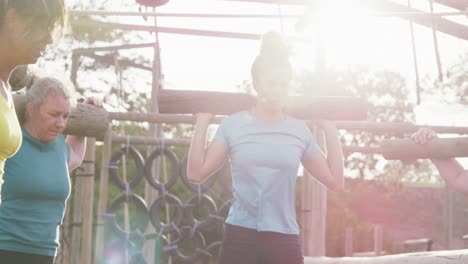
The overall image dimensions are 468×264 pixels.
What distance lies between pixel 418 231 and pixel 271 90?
655 inches

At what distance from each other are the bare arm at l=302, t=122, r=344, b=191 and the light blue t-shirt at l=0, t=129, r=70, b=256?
98cm

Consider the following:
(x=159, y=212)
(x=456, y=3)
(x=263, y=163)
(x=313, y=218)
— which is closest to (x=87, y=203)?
(x=159, y=212)

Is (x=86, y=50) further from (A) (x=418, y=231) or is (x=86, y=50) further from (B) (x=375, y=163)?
(B) (x=375, y=163)

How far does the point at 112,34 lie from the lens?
18938 millimetres

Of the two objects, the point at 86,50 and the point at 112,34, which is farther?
the point at 112,34

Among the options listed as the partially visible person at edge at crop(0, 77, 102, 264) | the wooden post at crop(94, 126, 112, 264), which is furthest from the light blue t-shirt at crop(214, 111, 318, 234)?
the wooden post at crop(94, 126, 112, 264)

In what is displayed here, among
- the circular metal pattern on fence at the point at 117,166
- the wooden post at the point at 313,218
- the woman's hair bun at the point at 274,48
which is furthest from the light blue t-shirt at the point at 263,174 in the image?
the circular metal pattern on fence at the point at 117,166

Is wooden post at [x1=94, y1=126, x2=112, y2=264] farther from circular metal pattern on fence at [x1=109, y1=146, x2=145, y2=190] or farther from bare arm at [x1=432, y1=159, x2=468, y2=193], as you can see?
bare arm at [x1=432, y1=159, x2=468, y2=193]

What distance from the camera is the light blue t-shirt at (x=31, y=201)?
2.84 m

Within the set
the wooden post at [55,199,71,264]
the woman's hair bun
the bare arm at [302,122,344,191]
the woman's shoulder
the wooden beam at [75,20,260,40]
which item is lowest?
the wooden post at [55,199,71,264]

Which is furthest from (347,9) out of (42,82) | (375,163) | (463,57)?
(375,163)

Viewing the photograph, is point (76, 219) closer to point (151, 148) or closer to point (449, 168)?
point (449, 168)

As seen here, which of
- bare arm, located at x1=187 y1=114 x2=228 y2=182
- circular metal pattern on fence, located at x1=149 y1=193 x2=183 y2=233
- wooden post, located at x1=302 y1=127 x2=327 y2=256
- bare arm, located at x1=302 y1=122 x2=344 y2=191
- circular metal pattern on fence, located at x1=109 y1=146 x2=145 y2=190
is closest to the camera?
bare arm, located at x1=187 y1=114 x2=228 y2=182

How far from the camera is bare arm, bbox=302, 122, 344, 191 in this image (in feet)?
9.10
